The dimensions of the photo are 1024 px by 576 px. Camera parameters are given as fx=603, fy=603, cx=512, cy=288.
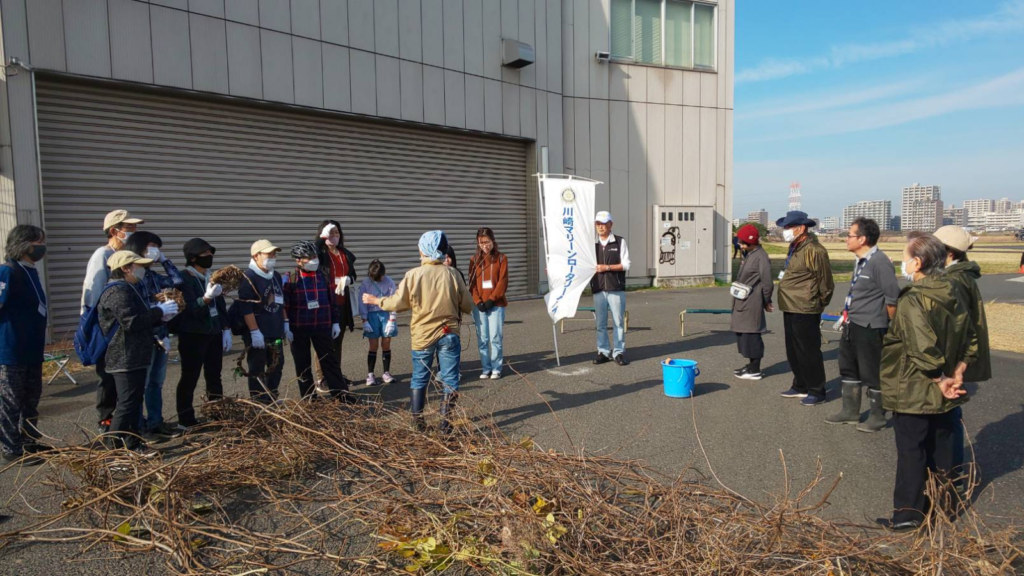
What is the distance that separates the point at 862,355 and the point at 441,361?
12.8 ft

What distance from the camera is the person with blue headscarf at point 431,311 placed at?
5.24 meters

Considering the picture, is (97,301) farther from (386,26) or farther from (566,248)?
(386,26)

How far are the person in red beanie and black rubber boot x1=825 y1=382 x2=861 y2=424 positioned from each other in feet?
4.70

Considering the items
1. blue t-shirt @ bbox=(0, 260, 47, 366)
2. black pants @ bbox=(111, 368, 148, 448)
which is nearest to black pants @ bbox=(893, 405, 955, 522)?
black pants @ bbox=(111, 368, 148, 448)

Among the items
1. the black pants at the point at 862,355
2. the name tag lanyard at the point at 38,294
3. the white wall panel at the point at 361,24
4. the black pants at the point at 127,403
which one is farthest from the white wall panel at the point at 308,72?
the black pants at the point at 862,355

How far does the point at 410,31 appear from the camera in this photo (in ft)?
43.0

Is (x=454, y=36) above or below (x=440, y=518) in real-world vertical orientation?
above

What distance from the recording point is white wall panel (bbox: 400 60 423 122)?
13047 millimetres

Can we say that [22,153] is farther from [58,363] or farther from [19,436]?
[19,436]

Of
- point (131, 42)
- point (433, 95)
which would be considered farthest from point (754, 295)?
point (131, 42)

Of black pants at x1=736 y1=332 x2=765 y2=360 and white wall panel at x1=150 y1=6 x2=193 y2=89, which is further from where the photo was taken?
white wall panel at x1=150 y1=6 x2=193 y2=89

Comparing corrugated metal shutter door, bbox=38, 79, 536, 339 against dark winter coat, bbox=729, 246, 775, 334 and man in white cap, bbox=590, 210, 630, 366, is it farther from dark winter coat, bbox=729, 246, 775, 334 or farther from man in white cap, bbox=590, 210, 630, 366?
dark winter coat, bbox=729, 246, 775, 334

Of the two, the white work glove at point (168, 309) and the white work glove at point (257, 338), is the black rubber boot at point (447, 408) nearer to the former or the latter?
the white work glove at point (257, 338)

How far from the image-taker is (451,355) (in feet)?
17.5
